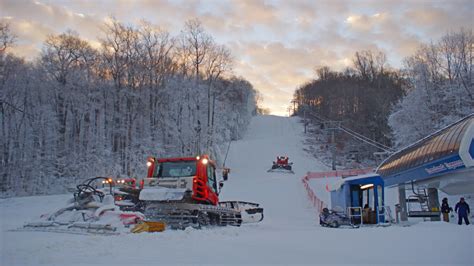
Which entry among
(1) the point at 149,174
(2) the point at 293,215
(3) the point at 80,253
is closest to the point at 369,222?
(2) the point at 293,215

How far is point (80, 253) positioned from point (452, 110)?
4573cm

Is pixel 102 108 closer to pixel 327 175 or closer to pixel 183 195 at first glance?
pixel 327 175

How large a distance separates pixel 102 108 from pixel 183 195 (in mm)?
37104

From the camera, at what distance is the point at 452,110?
45.7 m

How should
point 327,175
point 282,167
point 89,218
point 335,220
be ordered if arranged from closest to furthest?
point 89,218, point 335,220, point 327,175, point 282,167

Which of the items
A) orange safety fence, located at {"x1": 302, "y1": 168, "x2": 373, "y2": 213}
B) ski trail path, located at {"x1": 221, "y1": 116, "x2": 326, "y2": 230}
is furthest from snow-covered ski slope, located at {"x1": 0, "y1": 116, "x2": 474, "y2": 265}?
orange safety fence, located at {"x1": 302, "y1": 168, "x2": 373, "y2": 213}

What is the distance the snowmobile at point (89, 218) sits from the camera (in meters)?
11.3

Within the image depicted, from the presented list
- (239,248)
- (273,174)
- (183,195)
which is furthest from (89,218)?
(273,174)

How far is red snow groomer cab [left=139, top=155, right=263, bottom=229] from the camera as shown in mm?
13914

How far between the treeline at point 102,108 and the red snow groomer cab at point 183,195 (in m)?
28.0

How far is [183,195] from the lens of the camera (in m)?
14.0

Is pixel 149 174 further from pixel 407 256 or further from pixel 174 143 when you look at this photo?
pixel 174 143

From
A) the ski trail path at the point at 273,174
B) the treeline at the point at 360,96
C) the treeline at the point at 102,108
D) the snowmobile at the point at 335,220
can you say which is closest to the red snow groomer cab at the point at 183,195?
the ski trail path at the point at 273,174

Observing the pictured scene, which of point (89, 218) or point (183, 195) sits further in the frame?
point (183, 195)
